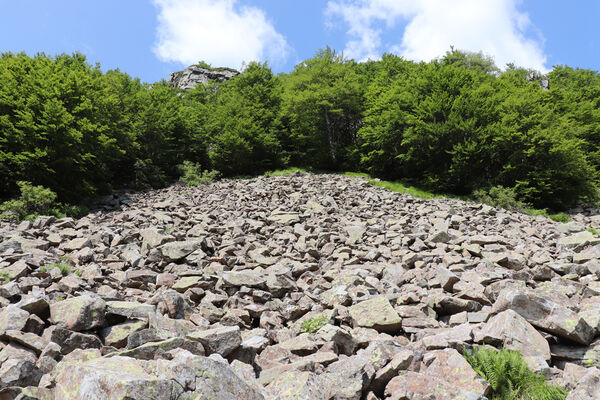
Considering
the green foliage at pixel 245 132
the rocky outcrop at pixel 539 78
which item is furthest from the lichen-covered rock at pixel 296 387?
the rocky outcrop at pixel 539 78

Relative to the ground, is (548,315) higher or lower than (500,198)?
lower

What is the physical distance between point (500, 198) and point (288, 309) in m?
22.5

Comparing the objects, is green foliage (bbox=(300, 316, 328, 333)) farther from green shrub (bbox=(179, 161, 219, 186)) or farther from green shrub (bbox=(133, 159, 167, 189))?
green shrub (bbox=(133, 159, 167, 189))

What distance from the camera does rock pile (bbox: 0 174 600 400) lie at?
3535 mm

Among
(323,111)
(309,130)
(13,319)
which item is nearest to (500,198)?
(323,111)

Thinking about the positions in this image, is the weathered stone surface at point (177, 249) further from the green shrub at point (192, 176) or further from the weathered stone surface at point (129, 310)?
the green shrub at point (192, 176)

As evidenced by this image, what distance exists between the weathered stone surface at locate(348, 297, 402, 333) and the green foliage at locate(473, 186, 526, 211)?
828 inches

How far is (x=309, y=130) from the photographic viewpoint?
3938cm

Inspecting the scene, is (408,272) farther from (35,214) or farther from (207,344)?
(35,214)

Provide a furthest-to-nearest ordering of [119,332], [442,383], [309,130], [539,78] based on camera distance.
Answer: [539,78] < [309,130] < [119,332] < [442,383]

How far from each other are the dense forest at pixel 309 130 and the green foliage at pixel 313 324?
21450 mm

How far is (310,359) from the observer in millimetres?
4348

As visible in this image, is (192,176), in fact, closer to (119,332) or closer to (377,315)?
(119,332)

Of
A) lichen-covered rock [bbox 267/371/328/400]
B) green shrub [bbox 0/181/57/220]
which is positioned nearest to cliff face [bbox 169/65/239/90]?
green shrub [bbox 0/181/57/220]
